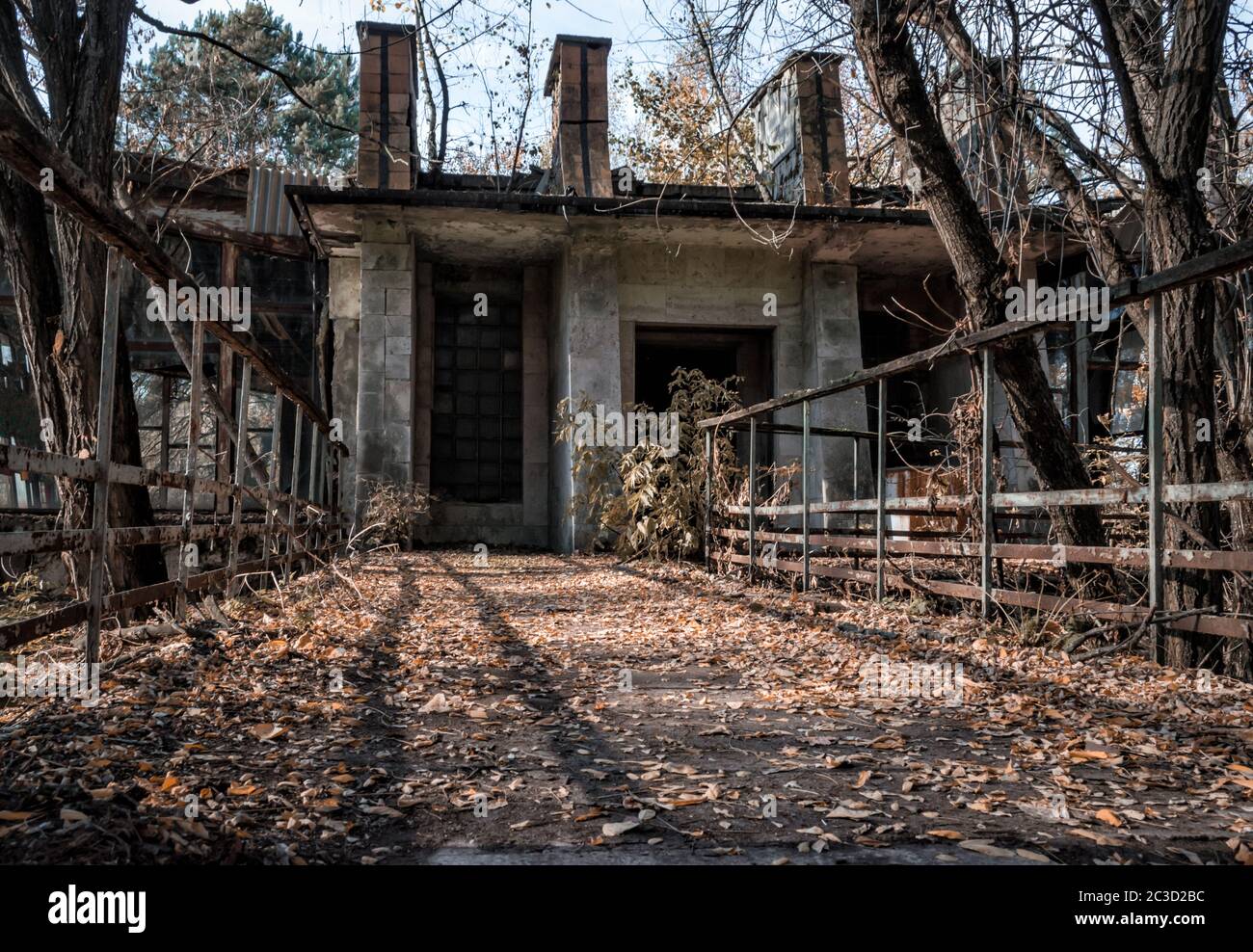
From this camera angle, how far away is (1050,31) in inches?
185

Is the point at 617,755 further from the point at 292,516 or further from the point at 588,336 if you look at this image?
the point at 588,336

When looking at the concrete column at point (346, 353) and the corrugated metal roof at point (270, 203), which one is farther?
the corrugated metal roof at point (270, 203)

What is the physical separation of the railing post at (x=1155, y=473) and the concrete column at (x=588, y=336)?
754 centimetres

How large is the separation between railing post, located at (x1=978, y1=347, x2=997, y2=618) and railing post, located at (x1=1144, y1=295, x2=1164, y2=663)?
0.79 m

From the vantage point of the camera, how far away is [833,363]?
1119 cm

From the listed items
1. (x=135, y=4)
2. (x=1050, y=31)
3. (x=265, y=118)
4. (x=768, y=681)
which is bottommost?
(x=768, y=681)

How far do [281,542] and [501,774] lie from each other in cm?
555

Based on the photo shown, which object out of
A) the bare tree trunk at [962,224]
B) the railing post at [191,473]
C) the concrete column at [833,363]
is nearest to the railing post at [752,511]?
the bare tree trunk at [962,224]

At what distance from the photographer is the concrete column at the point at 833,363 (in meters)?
10.8

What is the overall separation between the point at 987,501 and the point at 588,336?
718 centimetres

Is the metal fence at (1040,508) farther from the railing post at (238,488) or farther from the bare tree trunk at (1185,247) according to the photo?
the railing post at (238,488)

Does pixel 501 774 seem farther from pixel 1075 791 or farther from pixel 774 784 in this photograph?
pixel 1075 791
